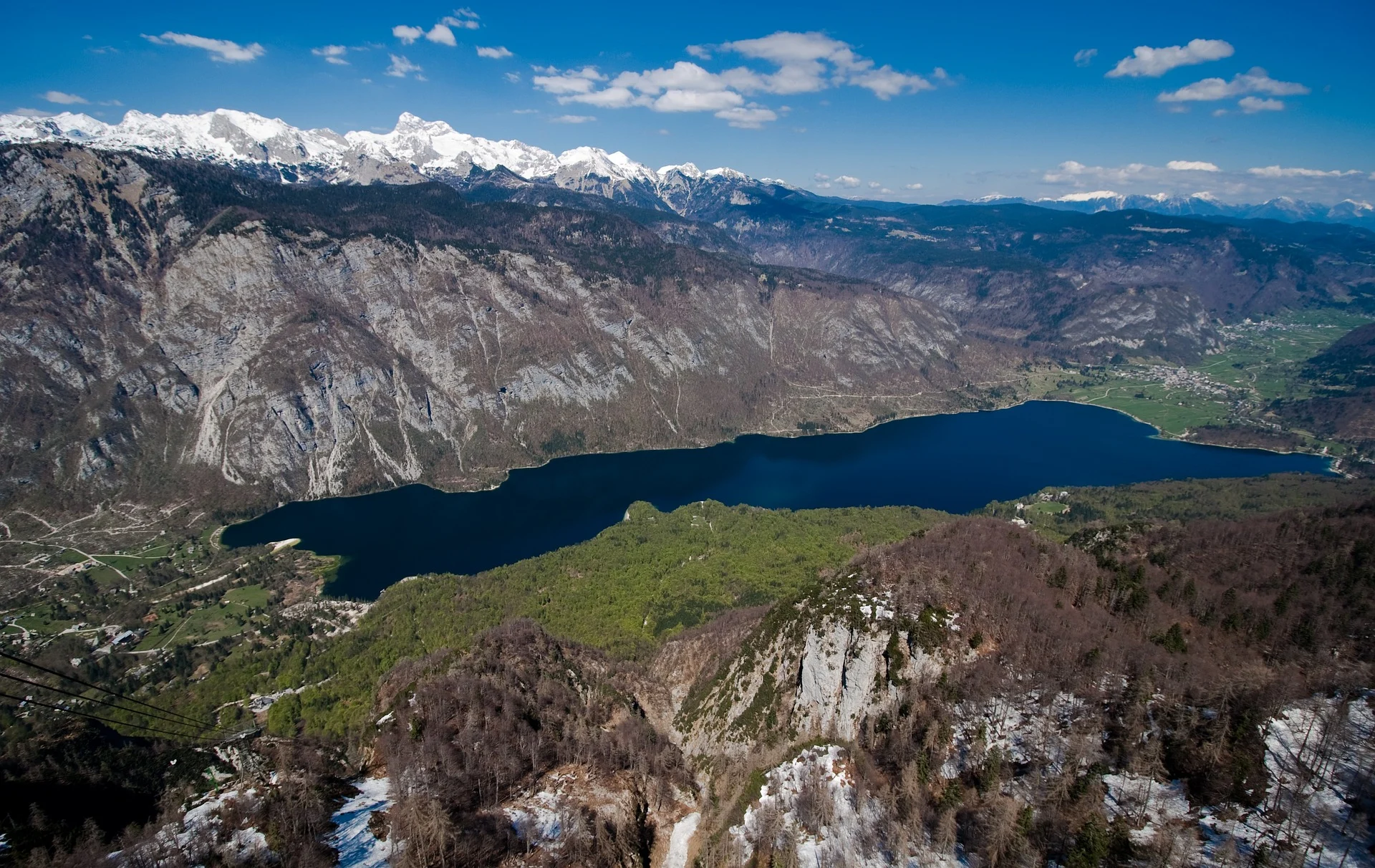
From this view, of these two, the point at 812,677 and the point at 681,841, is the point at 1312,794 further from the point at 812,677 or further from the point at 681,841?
the point at 681,841

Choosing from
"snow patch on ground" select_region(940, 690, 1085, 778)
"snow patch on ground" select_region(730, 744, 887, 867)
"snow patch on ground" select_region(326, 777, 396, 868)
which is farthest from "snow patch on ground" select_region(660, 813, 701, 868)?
"snow patch on ground" select_region(940, 690, 1085, 778)

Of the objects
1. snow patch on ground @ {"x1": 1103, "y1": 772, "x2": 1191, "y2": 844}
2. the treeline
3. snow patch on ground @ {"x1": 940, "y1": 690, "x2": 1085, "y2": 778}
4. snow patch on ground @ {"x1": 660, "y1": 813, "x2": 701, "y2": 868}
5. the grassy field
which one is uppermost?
snow patch on ground @ {"x1": 1103, "y1": 772, "x2": 1191, "y2": 844}

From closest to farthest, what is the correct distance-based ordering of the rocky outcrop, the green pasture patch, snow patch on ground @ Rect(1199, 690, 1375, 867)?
1. snow patch on ground @ Rect(1199, 690, 1375, 867)
2. the rocky outcrop
3. the green pasture patch

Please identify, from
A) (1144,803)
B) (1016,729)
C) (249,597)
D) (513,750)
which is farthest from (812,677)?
(249,597)

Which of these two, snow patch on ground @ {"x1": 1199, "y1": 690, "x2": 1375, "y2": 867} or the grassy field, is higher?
snow patch on ground @ {"x1": 1199, "y1": 690, "x2": 1375, "y2": 867}

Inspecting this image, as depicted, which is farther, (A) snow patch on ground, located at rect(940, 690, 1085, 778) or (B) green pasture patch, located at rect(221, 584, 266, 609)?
(B) green pasture patch, located at rect(221, 584, 266, 609)

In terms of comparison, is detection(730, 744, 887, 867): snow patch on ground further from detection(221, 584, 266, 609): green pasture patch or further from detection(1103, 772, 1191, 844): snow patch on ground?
detection(221, 584, 266, 609): green pasture patch

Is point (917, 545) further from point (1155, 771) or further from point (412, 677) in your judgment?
point (412, 677)

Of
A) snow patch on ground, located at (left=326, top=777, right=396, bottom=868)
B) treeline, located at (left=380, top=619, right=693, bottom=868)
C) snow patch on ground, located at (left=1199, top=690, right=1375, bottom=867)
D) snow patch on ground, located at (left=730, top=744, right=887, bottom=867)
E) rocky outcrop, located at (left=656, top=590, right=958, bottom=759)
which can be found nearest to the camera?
snow patch on ground, located at (left=1199, top=690, right=1375, bottom=867)

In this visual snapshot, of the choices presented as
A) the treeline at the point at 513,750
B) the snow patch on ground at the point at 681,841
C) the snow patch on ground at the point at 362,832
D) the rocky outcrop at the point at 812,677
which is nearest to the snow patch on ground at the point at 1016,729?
the rocky outcrop at the point at 812,677
